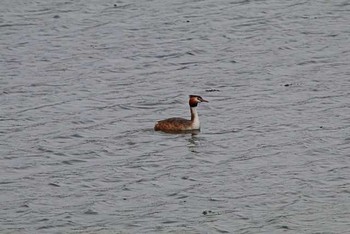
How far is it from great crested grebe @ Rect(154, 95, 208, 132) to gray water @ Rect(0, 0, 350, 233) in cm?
15

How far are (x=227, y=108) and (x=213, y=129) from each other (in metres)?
1.12

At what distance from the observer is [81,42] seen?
2903 centimetres

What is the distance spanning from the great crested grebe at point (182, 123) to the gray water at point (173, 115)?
0.48 ft

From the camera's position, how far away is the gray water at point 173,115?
59.3 ft

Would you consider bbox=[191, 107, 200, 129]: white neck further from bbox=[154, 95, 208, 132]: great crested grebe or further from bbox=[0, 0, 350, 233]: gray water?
bbox=[0, 0, 350, 233]: gray water

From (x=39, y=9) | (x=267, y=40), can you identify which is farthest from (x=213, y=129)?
(x=39, y=9)

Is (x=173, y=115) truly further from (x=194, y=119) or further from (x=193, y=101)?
(x=194, y=119)

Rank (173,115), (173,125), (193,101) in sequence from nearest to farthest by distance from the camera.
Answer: (173,125) → (193,101) → (173,115)

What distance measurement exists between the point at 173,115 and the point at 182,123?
3.55 ft

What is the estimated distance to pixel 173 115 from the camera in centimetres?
2402

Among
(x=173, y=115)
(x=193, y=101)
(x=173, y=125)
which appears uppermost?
(x=193, y=101)

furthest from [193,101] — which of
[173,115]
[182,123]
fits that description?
[173,115]

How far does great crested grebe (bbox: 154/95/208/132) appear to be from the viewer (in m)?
22.7

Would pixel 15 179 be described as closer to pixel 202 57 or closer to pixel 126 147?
pixel 126 147
